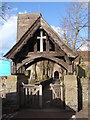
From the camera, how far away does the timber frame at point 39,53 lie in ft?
35.0

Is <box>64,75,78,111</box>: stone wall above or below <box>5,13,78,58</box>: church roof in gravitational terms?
A: below

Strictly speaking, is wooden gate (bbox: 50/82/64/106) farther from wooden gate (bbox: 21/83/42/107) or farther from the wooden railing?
wooden gate (bbox: 21/83/42/107)

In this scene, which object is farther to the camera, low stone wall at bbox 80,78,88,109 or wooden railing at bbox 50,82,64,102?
low stone wall at bbox 80,78,88,109

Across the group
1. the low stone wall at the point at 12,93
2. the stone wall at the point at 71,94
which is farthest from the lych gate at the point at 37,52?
the stone wall at the point at 71,94

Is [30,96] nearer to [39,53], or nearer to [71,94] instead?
[71,94]

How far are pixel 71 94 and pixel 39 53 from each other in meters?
3.01

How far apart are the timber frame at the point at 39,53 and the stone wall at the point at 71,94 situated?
838 millimetres

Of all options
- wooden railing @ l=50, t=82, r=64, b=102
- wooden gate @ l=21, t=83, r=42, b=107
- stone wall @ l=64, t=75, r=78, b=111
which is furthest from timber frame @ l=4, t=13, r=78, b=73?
wooden gate @ l=21, t=83, r=42, b=107

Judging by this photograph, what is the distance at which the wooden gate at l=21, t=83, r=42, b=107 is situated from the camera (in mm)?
10711

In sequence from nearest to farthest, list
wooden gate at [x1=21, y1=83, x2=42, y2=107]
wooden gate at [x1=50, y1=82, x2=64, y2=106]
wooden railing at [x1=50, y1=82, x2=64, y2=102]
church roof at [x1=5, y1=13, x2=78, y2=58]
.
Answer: church roof at [x1=5, y1=13, x2=78, y2=58] < wooden gate at [x1=21, y1=83, x2=42, y2=107] < wooden gate at [x1=50, y1=82, x2=64, y2=106] < wooden railing at [x1=50, y1=82, x2=64, y2=102]

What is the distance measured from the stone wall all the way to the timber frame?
0.84m

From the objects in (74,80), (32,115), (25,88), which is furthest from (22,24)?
(32,115)

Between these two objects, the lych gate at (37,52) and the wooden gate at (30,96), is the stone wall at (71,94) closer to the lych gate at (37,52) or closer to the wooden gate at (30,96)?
the lych gate at (37,52)

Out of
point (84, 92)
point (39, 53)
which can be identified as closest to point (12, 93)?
point (39, 53)
